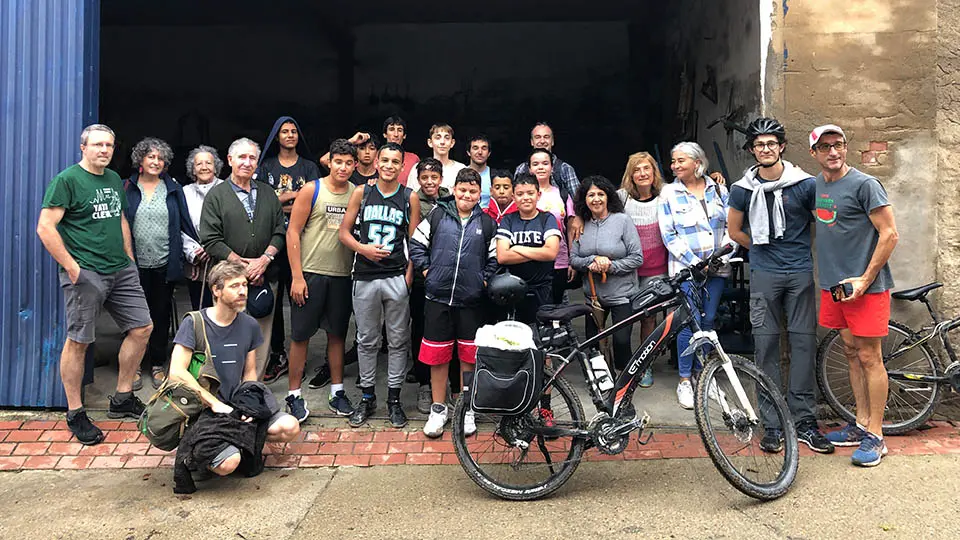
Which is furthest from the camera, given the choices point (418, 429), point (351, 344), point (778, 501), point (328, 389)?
point (351, 344)

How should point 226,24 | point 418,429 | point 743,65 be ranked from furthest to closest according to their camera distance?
point 226,24, point 743,65, point 418,429

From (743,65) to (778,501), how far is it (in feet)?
12.8

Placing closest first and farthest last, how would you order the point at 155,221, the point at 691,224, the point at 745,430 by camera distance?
the point at 745,430 → the point at 691,224 → the point at 155,221

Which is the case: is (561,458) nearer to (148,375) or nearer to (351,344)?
(351,344)

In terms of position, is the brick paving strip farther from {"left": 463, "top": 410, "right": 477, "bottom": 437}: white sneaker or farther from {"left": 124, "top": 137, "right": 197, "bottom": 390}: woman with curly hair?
{"left": 124, "top": 137, "right": 197, "bottom": 390}: woman with curly hair

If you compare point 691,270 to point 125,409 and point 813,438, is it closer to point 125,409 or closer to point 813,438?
point 813,438

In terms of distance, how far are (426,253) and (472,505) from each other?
5.31 feet

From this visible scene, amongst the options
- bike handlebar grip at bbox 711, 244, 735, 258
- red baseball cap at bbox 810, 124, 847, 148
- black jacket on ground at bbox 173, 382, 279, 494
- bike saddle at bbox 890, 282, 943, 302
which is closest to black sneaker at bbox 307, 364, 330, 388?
black jacket on ground at bbox 173, 382, 279, 494

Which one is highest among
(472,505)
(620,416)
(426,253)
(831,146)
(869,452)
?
(831,146)

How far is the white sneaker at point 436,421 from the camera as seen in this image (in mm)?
4297

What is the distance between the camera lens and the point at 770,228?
13.6 feet

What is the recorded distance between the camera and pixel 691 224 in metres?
4.71

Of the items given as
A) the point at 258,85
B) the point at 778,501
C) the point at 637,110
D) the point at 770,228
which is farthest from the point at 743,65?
the point at 258,85

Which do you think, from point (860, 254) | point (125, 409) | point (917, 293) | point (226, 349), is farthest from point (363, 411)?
point (917, 293)
